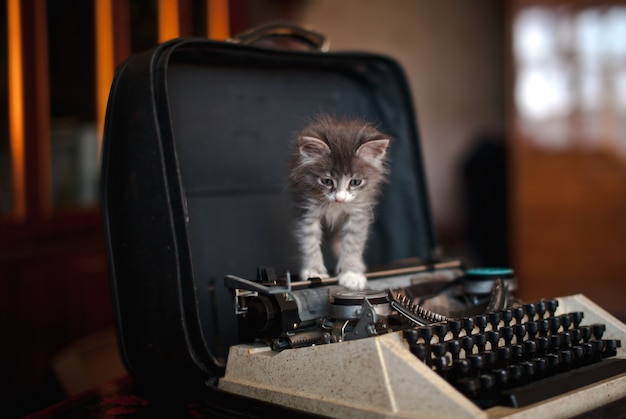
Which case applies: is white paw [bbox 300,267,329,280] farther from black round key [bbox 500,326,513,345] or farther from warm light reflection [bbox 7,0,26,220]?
warm light reflection [bbox 7,0,26,220]

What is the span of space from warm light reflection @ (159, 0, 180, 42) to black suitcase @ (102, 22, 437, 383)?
2179 mm

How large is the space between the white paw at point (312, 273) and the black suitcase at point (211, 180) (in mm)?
62

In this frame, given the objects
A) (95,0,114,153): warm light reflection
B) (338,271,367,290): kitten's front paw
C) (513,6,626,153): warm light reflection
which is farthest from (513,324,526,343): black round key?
(513,6,626,153): warm light reflection

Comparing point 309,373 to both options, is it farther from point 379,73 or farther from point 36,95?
point 36,95

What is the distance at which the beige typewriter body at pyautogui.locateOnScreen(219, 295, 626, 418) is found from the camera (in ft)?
3.65

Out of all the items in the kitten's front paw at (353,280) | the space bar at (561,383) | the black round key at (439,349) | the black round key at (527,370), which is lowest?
the space bar at (561,383)

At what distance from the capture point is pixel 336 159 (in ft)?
5.13

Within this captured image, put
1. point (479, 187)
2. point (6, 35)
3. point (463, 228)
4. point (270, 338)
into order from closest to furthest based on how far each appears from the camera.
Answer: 1. point (270, 338)
2. point (6, 35)
3. point (479, 187)
4. point (463, 228)

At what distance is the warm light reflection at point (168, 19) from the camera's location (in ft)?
13.1

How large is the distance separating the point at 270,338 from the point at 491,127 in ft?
23.3

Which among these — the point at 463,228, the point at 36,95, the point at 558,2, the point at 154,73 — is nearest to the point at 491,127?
the point at 463,228

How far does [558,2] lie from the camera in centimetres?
585

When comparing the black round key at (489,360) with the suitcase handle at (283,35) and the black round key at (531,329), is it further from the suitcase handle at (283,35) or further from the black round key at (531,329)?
the suitcase handle at (283,35)

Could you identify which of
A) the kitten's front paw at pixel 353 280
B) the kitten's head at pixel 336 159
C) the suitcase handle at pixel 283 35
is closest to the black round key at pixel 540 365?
the kitten's front paw at pixel 353 280
